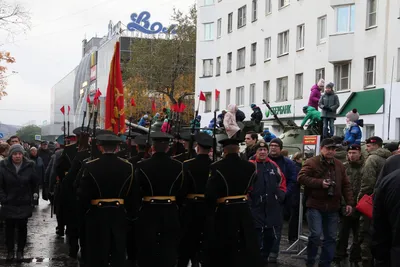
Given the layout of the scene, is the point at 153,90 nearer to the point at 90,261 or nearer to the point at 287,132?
the point at 287,132

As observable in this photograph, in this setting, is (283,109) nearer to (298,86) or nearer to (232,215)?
(298,86)

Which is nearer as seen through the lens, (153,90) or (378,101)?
(378,101)

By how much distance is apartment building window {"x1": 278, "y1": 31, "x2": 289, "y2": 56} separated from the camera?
38.7 metres

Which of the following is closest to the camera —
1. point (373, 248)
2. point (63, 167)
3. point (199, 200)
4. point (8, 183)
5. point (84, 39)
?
point (373, 248)

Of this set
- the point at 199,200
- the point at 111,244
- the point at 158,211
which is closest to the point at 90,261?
the point at 111,244

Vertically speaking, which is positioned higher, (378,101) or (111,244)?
(378,101)

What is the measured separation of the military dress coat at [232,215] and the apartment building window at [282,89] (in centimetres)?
3046

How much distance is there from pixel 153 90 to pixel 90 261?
50.2 meters

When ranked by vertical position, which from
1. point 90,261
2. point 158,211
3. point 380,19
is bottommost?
point 90,261

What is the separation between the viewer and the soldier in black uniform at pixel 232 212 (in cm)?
848

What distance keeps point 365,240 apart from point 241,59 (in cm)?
3600

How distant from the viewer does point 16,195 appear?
11.1 metres

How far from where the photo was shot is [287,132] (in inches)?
784

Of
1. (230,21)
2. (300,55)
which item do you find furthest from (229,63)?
(300,55)
